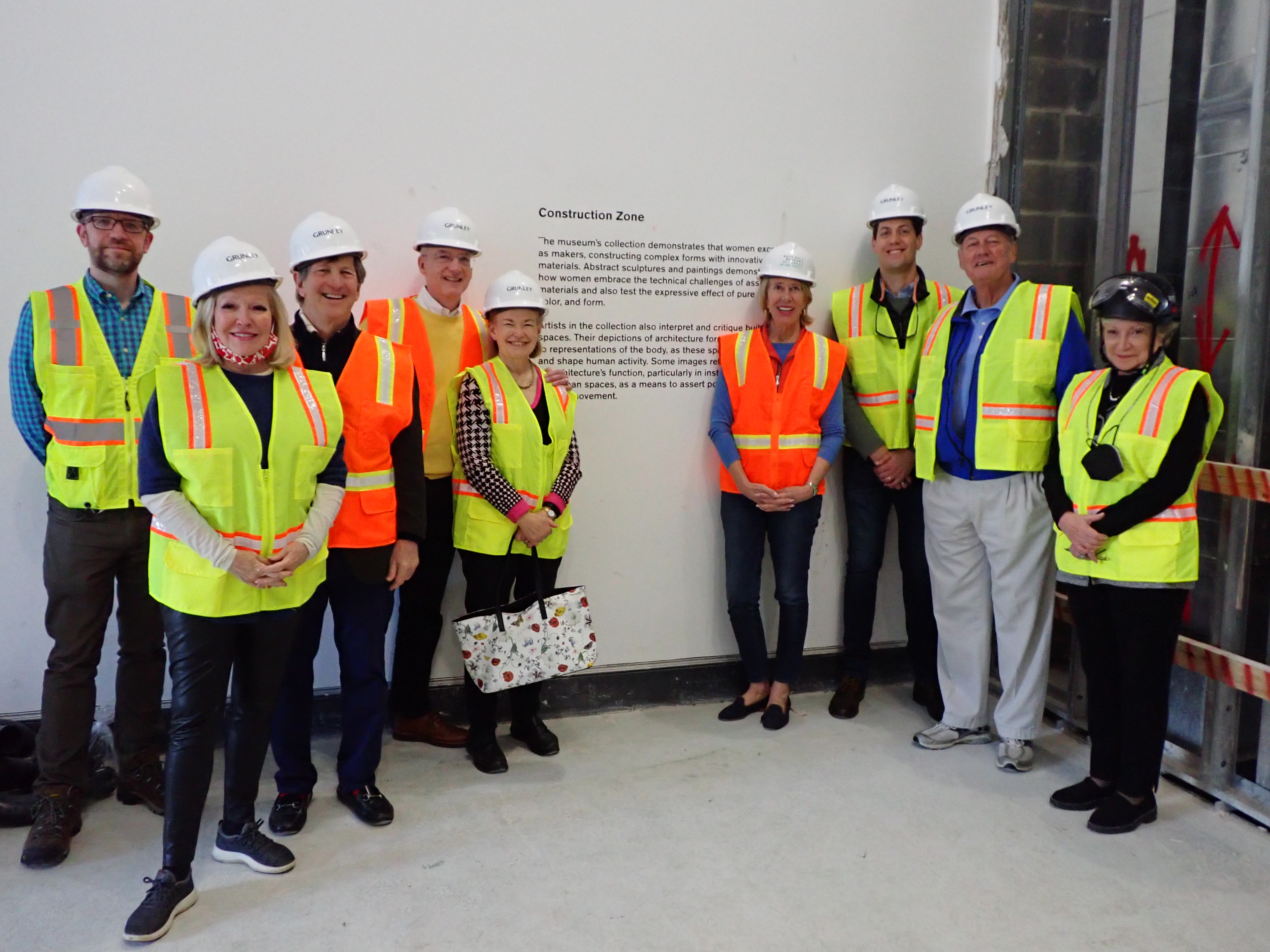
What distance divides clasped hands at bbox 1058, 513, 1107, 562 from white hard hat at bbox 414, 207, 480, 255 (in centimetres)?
204

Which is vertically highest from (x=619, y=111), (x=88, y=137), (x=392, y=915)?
(x=619, y=111)

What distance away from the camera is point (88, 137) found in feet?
10.1

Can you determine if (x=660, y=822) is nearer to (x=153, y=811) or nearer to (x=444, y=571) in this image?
(x=444, y=571)

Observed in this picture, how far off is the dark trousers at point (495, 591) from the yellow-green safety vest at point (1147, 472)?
1.71 meters

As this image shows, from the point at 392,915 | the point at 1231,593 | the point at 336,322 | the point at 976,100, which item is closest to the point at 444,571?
the point at 336,322

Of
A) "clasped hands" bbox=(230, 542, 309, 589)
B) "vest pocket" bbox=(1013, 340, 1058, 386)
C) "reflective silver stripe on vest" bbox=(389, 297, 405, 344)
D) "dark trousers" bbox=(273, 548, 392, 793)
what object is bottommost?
"dark trousers" bbox=(273, 548, 392, 793)

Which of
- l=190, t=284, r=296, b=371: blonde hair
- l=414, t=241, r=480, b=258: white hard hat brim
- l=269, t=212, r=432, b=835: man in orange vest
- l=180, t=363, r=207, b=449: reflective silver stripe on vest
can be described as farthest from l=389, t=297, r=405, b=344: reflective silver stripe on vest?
l=180, t=363, r=207, b=449: reflective silver stripe on vest

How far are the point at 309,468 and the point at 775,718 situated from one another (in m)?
2.03

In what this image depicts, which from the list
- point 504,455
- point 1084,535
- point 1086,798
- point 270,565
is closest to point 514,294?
point 504,455

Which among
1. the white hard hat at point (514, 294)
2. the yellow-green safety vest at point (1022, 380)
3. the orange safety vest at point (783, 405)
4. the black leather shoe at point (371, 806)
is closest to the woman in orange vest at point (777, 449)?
the orange safety vest at point (783, 405)

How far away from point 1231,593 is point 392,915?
2644 mm

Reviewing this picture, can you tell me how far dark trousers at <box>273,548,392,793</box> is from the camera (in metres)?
2.75

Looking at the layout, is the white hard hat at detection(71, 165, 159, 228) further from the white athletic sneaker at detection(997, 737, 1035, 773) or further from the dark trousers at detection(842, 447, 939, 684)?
the white athletic sneaker at detection(997, 737, 1035, 773)

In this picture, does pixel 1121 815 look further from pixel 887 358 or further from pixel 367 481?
pixel 367 481
